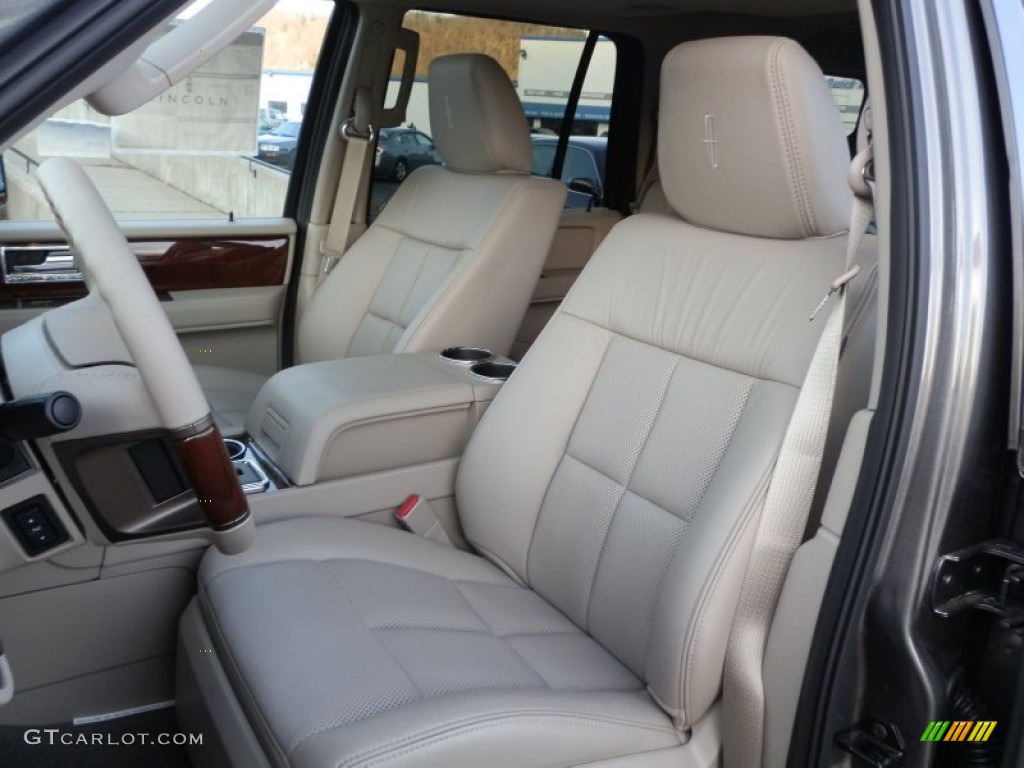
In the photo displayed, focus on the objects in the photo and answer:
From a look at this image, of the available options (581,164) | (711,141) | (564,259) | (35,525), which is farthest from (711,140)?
(581,164)

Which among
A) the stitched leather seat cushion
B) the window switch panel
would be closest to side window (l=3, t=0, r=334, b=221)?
the stitched leather seat cushion

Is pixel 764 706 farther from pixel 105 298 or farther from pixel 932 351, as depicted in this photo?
pixel 105 298

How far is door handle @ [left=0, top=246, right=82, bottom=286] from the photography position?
263 centimetres

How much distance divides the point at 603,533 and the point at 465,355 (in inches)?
33.8

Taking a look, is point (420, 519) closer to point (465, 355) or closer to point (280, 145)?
point (465, 355)

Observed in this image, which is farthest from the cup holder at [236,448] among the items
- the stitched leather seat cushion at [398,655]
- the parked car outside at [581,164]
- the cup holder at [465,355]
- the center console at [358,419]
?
the parked car outside at [581,164]

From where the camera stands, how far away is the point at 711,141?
5.36 ft

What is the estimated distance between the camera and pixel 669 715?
1445mm

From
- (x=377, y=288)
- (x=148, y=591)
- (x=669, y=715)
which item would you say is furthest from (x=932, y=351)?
(x=377, y=288)

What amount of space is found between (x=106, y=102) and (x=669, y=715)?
108 cm

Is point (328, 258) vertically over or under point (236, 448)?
over

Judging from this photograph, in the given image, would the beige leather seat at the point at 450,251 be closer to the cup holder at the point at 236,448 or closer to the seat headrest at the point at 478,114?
the seat headrest at the point at 478,114

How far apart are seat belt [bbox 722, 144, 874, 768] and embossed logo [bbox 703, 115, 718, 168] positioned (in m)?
0.33

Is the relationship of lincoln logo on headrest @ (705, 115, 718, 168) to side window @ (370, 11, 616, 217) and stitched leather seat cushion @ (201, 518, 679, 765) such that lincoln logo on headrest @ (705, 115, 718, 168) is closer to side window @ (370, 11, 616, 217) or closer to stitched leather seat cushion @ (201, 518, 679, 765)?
stitched leather seat cushion @ (201, 518, 679, 765)
